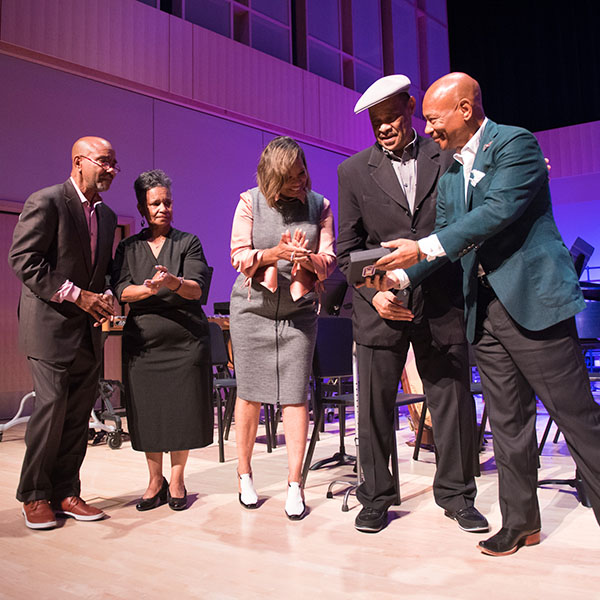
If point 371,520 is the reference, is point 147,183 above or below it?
above

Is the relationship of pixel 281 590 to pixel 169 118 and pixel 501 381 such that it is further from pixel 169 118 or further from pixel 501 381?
pixel 169 118

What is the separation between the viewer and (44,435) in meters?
2.46

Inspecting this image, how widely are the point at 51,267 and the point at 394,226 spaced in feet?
4.55

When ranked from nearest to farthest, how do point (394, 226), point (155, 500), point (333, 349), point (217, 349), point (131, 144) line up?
point (394, 226)
point (155, 500)
point (333, 349)
point (217, 349)
point (131, 144)

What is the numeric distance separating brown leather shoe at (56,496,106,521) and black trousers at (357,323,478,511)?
1.08m

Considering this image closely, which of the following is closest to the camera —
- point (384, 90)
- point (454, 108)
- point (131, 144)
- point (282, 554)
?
point (454, 108)

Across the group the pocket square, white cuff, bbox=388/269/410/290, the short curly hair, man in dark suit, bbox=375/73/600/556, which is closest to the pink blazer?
the short curly hair

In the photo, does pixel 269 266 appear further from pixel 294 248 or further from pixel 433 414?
pixel 433 414

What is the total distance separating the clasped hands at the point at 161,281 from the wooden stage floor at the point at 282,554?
3.11 feet

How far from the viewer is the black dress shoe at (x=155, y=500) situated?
8.90ft

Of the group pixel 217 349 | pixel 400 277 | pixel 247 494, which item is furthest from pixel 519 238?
pixel 217 349

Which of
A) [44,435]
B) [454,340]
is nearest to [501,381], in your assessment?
[454,340]

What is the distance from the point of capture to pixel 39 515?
2.46 m

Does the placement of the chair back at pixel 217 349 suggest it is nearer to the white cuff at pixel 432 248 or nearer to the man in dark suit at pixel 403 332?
the man in dark suit at pixel 403 332
